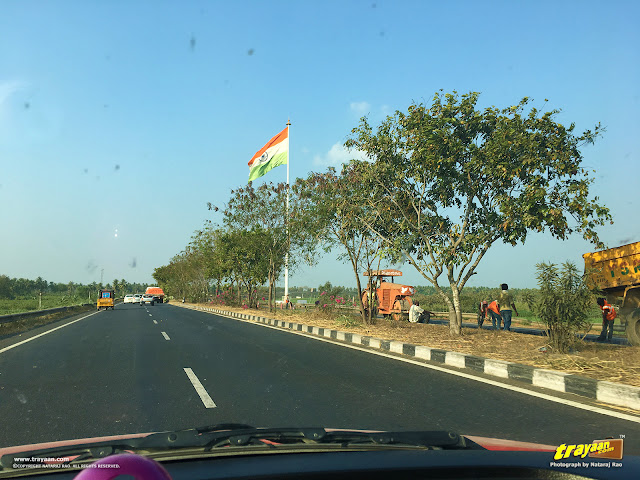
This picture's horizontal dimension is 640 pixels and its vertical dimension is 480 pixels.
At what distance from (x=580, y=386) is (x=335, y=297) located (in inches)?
727

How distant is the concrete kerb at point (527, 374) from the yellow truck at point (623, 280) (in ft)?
12.1

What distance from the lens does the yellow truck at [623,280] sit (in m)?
11.3

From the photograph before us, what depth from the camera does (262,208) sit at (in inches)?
1239

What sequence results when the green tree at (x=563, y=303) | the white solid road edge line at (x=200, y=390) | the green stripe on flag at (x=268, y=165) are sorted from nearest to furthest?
the white solid road edge line at (x=200, y=390), the green tree at (x=563, y=303), the green stripe on flag at (x=268, y=165)

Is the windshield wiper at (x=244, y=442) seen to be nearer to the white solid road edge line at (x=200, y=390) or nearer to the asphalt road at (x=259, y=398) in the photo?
the asphalt road at (x=259, y=398)

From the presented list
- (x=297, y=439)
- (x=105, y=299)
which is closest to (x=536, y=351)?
(x=297, y=439)

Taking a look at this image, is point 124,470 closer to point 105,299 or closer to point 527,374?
point 527,374

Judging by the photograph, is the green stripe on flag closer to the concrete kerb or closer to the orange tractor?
the orange tractor

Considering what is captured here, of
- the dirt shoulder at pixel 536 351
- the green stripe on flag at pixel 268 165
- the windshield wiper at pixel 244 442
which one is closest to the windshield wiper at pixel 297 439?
the windshield wiper at pixel 244 442

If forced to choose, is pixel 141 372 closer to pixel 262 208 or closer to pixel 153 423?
pixel 153 423

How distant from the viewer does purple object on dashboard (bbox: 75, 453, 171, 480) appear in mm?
994

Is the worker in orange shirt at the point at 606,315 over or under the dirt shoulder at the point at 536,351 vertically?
over

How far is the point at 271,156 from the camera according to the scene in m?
31.7

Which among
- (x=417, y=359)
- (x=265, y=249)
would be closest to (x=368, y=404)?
(x=417, y=359)
